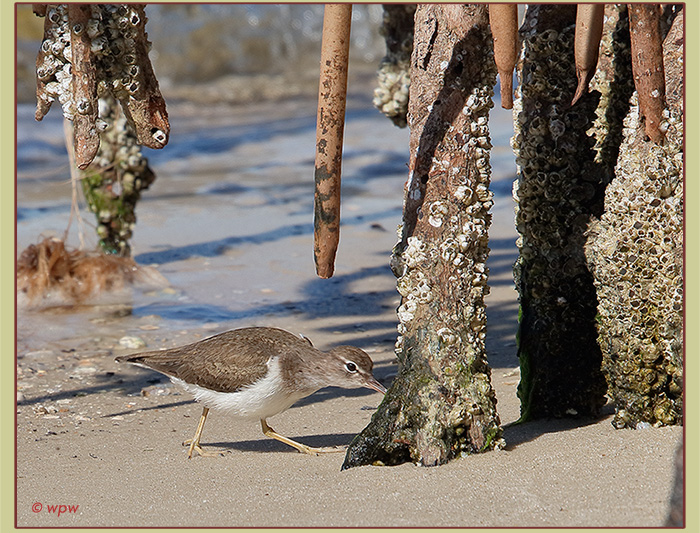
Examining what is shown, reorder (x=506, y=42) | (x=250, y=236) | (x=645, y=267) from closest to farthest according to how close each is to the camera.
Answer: (x=506, y=42) < (x=645, y=267) < (x=250, y=236)

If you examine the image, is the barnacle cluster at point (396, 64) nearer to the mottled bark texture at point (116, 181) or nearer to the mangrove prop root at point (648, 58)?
the mottled bark texture at point (116, 181)

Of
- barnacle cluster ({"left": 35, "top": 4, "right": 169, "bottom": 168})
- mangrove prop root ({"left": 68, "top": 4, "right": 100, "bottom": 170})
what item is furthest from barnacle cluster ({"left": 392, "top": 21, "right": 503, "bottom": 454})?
mangrove prop root ({"left": 68, "top": 4, "right": 100, "bottom": 170})

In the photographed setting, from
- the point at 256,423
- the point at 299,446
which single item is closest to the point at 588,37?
the point at 299,446

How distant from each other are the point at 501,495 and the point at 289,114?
21976 millimetres

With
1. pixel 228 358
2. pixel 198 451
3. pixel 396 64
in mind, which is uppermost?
pixel 396 64

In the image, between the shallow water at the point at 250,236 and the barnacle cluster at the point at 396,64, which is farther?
the barnacle cluster at the point at 396,64

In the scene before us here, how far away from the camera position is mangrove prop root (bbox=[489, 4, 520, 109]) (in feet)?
15.1

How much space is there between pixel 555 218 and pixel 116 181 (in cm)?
621

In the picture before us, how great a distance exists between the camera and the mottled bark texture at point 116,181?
10.3 meters

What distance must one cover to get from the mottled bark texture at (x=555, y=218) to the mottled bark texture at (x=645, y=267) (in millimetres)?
233

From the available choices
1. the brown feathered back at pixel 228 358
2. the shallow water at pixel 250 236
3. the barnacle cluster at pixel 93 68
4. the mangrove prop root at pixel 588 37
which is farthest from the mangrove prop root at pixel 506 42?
the shallow water at pixel 250 236

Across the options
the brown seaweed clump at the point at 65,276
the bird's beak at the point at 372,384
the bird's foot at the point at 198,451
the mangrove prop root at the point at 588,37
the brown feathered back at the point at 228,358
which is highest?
the mangrove prop root at the point at 588,37

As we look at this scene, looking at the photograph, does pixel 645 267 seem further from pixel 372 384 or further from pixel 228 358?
pixel 228 358

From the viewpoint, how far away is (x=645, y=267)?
5.44m
